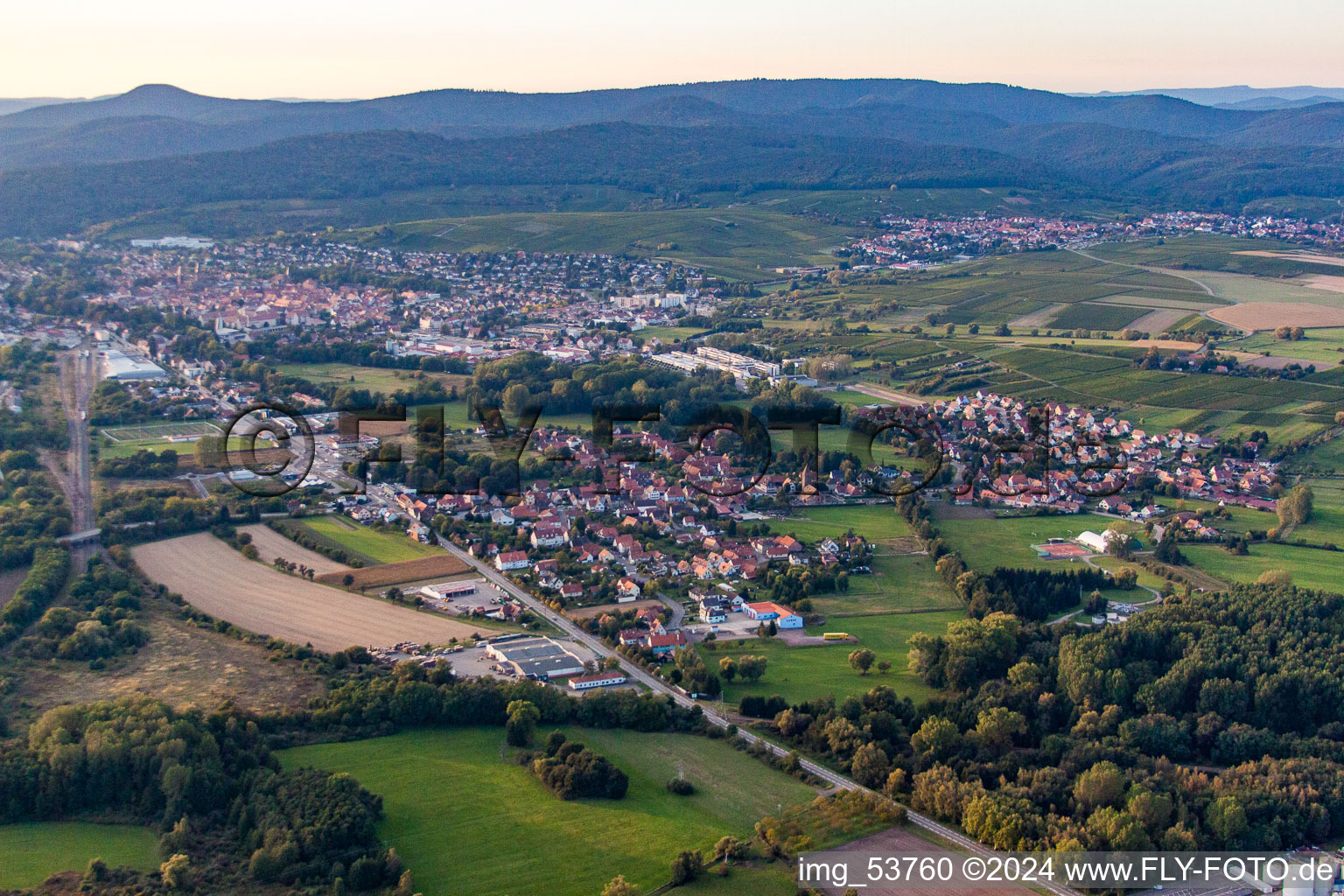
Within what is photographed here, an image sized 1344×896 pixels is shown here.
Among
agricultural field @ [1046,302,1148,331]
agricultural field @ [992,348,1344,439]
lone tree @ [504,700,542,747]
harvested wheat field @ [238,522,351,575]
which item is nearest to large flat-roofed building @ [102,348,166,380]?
harvested wheat field @ [238,522,351,575]

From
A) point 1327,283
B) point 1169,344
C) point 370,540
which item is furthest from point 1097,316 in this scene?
point 370,540

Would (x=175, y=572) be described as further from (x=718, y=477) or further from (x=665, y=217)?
(x=665, y=217)

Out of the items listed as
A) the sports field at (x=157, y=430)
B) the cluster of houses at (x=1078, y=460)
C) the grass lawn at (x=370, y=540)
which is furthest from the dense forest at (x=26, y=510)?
the cluster of houses at (x=1078, y=460)

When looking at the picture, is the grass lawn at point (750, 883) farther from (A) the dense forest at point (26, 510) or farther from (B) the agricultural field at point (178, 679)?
(A) the dense forest at point (26, 510)

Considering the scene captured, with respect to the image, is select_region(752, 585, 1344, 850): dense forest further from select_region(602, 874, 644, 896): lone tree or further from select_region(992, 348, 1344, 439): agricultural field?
select_region(992, 348, 1344, 439): agricultural field

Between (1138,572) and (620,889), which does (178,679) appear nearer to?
(620,889)

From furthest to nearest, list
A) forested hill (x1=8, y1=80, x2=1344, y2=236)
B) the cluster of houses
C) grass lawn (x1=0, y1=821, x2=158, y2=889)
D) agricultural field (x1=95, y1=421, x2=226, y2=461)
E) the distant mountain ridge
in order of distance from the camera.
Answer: the distant mountain ridge < forested hill (x1=8, y1=80, x2=1344, y2=236) < agricultural field (x1=95, y1=421, x2=226, y2=461) < the cluster of houses < grass lawn (x1=0, y1=821, x2=158, y2=889)

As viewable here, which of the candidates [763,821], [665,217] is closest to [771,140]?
[665,217]
